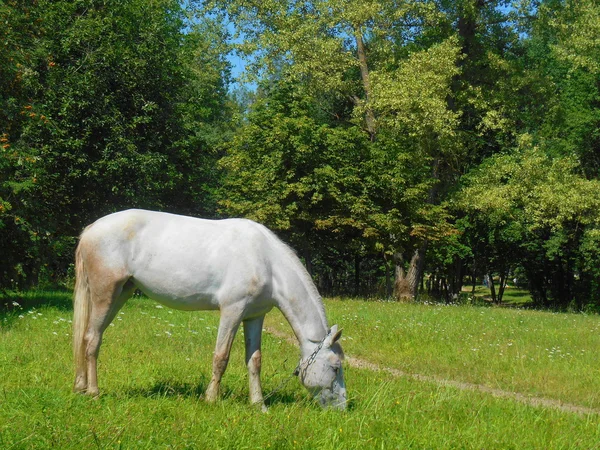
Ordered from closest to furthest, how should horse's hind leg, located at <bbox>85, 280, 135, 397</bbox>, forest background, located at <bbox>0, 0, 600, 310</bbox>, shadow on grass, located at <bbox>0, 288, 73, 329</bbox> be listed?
horse's hind leg, located at <bbox>85, 280, 135, 397</bbox>, shadow on grass, located at <bbox>0, 288, 73, 329</bbox>, forest background, located at <bbox>0, 0, 600, 310</bbox>

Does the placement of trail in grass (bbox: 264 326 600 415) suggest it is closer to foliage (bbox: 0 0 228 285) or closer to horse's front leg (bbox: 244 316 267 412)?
horse's front leg (bbox: 244 316 267 412)

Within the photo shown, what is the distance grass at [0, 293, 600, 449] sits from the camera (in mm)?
6340

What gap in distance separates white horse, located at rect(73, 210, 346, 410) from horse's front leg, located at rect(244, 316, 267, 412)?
1 centimetres

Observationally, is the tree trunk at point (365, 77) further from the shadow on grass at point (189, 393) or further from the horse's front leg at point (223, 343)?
the horse's front leg at point (223, 343)

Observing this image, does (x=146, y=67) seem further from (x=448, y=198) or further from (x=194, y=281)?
(x=194, y=281)

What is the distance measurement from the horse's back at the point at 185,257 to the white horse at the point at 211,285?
0.01 m

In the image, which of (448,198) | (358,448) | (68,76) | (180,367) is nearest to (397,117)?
(448,198)

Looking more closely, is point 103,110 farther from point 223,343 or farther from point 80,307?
point 223,343

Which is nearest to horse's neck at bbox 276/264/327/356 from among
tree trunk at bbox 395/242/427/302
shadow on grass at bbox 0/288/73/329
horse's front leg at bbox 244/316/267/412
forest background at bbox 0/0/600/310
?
horse's front leg at bbox 244/316/267/412

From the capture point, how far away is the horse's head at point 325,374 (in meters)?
7.79

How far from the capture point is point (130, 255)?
817 cm

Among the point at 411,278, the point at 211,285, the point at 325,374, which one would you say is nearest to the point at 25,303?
the point at 211,285

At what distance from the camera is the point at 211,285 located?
8016 millimetres

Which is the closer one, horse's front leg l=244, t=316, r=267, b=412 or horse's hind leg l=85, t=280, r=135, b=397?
horse's front leg l=244, t=316, r=267, b=412
